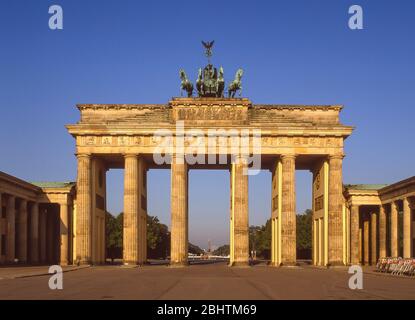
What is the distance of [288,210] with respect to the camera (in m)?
83.9

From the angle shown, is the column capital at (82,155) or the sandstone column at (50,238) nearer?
the column capital at (82,155)

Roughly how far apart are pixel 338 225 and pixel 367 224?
16320 millimetres

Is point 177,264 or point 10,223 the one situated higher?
point 10,223

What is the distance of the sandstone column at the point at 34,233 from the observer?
89.4 metres

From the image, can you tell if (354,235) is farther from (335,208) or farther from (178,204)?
(178,204)

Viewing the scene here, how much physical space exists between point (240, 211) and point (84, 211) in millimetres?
18696

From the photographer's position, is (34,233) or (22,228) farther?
(34,233)

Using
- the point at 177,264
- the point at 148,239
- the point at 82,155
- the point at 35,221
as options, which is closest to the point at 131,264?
the point at 177,264

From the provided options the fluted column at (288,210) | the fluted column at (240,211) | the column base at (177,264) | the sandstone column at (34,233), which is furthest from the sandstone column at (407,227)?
the sandstone column at (34,233)

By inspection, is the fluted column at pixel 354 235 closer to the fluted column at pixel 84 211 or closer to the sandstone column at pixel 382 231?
the sandstone column at pixel 382 231

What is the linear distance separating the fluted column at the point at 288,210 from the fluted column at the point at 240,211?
14.6 ft
